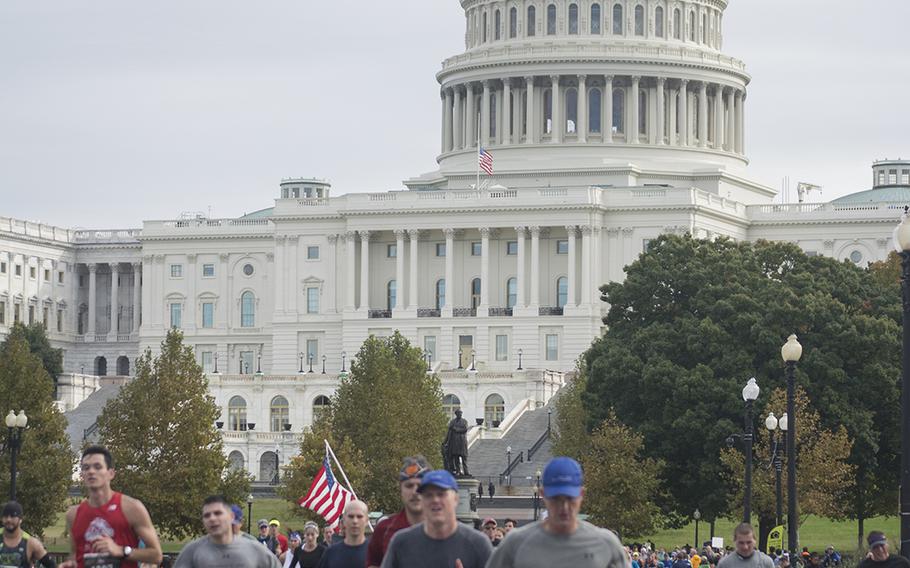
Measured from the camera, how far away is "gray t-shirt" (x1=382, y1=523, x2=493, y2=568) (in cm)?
1866

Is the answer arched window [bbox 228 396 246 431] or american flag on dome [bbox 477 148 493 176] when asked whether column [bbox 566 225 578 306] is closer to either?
american flag on dome [bbox 477 148 493 176]

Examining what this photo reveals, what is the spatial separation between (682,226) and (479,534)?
467ft

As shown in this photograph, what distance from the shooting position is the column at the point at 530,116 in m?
178

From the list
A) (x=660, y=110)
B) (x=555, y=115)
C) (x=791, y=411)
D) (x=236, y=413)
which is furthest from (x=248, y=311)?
(x=791, y=411)

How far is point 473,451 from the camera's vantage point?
12506cm

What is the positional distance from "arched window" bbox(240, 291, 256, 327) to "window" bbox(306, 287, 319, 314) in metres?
7.76

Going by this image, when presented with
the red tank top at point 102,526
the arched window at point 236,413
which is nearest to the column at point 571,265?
the arched window at point 236,413

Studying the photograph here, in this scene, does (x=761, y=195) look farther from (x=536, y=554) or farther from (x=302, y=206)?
(x=536, y=554)

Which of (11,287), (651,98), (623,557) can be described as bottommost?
(623,557)

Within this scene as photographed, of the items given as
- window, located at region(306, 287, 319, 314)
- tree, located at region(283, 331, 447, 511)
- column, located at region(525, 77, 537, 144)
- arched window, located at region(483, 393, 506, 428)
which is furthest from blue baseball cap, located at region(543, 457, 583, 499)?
column, located at region(525, 77, 537, 144)

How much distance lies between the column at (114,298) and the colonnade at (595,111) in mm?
28766

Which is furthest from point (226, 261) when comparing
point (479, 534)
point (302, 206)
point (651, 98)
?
point (479, 534)

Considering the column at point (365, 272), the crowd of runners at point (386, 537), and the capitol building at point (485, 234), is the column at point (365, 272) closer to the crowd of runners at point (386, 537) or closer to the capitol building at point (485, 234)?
the capitol building at point (485, 234)

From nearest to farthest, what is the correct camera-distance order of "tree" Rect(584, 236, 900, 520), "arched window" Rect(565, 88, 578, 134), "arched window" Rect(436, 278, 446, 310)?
"tree" Rect(584, 236, 900, 520) → "arched window" Rect(436, 278, 446, 310) → "arched window" Rect(565, 88, 578, 134)
